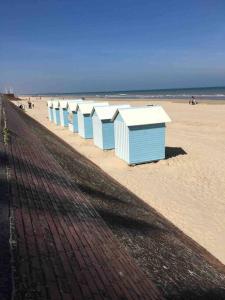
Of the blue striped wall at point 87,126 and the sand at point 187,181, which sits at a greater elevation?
the blue striped wall at point 87,126

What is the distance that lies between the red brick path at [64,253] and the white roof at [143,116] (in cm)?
1131

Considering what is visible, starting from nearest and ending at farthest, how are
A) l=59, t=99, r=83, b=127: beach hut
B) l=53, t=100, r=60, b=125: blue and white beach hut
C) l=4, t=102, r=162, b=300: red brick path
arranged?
l=4, t=102, r=162, b=300: red brick path
l=59, t=99, r=83, b=127: beach hut
l=53, t=100, r=60, b=125: blue and white beach hut

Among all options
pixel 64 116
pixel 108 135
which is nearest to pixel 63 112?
pixel 64 116

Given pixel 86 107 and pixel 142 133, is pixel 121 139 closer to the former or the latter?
pixel 142 133

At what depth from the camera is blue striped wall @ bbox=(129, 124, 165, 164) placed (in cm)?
1711

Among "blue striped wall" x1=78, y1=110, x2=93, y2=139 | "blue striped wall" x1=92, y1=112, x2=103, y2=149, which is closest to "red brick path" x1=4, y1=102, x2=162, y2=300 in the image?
"blue striped wall" x1=92, y1=112, x2=103, y2=149

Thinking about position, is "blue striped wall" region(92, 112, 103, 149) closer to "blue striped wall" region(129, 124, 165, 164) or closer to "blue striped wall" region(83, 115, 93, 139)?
"blue striped wall" region(83, 115, 93, 139)

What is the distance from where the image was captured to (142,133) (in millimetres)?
17250

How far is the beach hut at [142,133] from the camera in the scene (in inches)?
669

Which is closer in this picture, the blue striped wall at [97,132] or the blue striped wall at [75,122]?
the blue striped wall at [97,132]

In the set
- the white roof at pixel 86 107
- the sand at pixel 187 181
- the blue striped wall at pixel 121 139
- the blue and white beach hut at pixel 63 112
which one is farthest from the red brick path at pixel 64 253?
the blue and white beach hut at pixel 63 112

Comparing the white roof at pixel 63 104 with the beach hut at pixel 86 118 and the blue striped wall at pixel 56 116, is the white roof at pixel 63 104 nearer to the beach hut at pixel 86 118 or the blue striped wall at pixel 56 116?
the blue striped wall at pixel 56 116

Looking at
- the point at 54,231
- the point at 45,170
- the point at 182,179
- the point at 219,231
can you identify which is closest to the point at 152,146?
the point at 182,179

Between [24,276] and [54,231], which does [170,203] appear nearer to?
[54,231]
